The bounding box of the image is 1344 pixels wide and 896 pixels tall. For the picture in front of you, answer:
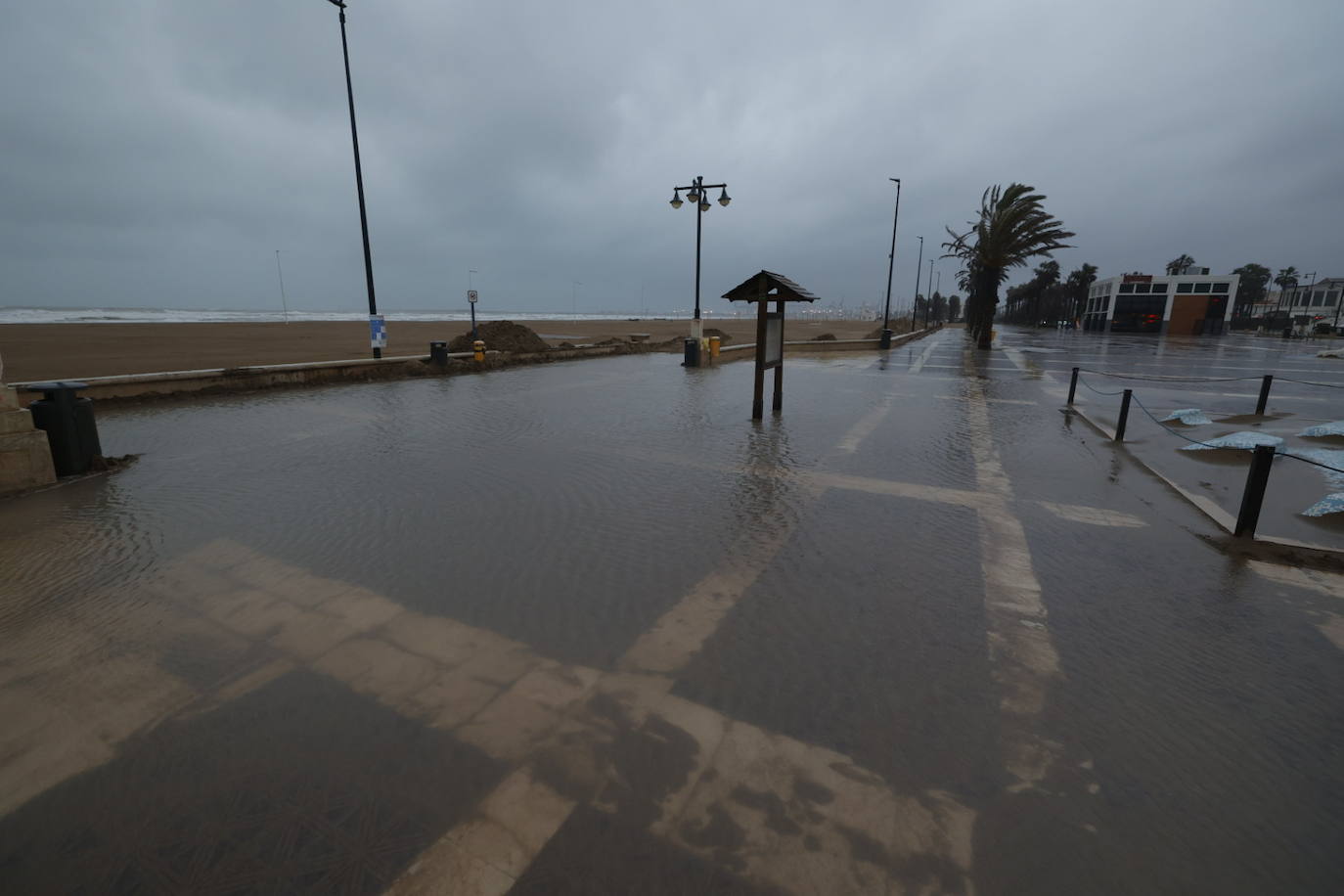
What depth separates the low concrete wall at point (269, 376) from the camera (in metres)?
11.4

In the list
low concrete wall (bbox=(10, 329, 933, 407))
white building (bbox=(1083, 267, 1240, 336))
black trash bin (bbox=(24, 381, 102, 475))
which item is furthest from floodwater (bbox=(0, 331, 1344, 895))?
white building (bbox=(1083, 267, 1240, 336))

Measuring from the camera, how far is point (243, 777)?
257cm

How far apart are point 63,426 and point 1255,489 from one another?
484 inches

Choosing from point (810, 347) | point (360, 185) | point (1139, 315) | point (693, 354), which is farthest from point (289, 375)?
point (1139, 315)

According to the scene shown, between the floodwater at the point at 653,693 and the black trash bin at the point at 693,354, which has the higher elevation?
the black trash bin at the point at 693,354

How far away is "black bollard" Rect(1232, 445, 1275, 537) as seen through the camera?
5.15m

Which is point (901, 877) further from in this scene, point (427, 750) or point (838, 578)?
point (838, 578)

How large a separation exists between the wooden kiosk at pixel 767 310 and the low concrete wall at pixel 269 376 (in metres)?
10.3

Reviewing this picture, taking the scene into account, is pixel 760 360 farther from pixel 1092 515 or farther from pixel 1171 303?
pixel 1171 303

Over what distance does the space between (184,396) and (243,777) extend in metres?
12.8

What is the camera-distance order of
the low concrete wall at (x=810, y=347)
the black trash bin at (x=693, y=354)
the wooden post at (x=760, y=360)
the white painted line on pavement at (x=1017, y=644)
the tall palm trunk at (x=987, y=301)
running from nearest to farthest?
the white painted line on pavement at (x=1017, y=644) < the wooden post at (x=760, y=360) < the black trash bin at (x=693, y=354) < the low concrete wall at (x=810, y=347) < the tall palm trunk at (x=987, y=301)

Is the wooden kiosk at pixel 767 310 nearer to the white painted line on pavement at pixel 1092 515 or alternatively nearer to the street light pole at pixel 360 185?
the white painted line on pavement at pixel 1092 515

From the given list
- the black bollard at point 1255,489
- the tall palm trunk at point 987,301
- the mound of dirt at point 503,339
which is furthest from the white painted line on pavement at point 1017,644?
the tall palm trunk at point 987,301

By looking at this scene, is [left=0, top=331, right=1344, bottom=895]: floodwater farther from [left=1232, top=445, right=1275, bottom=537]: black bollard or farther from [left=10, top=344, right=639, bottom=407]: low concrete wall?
[left=10, top=344, right=639, bottom=407]: low concrete wall
